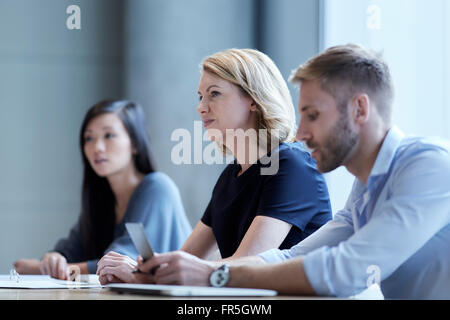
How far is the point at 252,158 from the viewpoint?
1.91 m

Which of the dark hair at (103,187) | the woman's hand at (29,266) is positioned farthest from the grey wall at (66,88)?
the woman's hand at (29,266)

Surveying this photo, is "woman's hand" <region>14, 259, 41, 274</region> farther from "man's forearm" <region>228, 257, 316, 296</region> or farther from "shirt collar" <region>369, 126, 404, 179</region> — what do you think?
"shirt collar" <region>369, 126, 404, 179</region>

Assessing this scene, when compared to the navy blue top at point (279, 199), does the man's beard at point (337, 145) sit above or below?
above

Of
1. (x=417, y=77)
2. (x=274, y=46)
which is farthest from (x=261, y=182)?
(x=274, y=46)

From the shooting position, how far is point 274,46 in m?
3.41

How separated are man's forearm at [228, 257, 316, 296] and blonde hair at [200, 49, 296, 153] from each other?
2.71 feet

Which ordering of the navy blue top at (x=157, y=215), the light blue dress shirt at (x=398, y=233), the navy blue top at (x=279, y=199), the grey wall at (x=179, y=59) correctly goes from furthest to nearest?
1. the grey wall at (x=179, y=59)
2. the navy blue top at (x=157, y=215)
3. the navy blue top at (x=279, y=199)
4. the light blue dress shirt at (x=398, y=233)

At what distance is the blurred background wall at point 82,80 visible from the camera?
376 cm

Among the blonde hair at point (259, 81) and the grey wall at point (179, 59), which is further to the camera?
the grey wall at point (179, 59)

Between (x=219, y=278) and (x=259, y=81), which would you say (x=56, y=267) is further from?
(x=219, y=278)

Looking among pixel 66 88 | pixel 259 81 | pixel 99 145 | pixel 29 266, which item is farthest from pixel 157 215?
pixel 66 88

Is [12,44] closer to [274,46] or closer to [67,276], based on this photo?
[274,46]

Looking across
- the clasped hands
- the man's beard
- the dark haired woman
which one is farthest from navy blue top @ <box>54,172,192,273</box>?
the man's beard

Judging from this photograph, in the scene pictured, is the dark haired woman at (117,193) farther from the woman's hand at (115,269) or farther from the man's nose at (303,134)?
the man's nose at (303,134)
